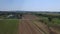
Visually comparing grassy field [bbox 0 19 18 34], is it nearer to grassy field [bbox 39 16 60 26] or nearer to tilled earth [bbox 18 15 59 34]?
tilled earth [bbox 18 15 59 34]

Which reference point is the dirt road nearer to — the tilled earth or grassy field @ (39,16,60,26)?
the tilled earth

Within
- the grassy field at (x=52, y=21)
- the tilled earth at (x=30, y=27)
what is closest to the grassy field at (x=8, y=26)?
the tilled earth at (x=30, y=27)

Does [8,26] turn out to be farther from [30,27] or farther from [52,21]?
[52,21]

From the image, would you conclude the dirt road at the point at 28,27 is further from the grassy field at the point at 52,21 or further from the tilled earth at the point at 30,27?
the grassy field at the point at 52,21

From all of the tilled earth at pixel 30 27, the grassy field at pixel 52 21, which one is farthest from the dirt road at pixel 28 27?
the grassy field at pixel 52 21

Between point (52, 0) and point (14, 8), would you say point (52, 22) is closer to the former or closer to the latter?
point (52, 0)

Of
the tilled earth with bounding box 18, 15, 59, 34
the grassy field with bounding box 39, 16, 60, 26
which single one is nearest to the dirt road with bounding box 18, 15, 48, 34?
the tilled earth with bounding box 18, 15, 59, 34
